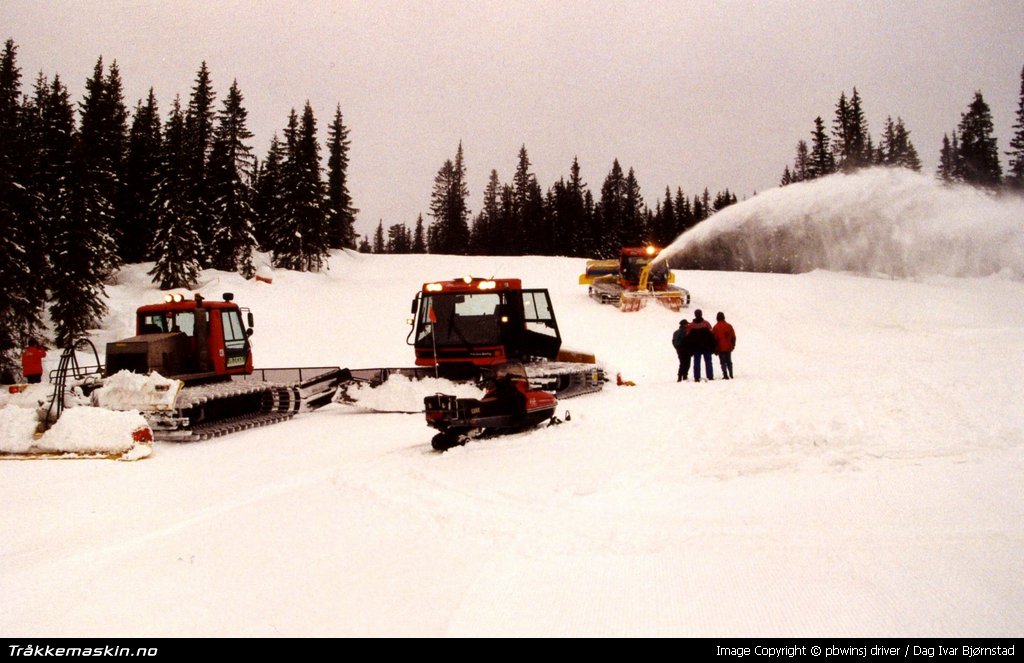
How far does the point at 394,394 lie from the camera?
1353 centimetres

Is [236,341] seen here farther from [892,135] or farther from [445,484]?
[892,135]

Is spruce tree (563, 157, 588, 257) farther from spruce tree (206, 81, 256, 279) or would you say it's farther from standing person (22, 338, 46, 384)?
standing person (22, 338, 46, 384)

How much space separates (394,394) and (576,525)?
8.75 m

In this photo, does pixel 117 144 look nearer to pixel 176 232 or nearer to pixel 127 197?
pixel 127 197

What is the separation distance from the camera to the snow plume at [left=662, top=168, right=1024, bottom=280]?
23.5 meters

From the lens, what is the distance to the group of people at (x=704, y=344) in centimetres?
1592

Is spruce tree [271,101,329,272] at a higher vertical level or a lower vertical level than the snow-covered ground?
higher

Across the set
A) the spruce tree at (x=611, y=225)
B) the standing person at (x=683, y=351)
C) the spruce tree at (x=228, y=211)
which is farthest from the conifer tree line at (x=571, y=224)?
the standing person at (x=683, y=351)

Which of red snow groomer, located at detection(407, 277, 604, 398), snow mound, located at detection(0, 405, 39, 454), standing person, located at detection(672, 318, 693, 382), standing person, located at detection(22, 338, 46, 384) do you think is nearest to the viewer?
snow mound, located at detection(0, 405, 39, 454)

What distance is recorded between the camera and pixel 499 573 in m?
4.20

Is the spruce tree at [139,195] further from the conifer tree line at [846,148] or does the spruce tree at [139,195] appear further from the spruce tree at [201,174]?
the conifer tree line at [846,148]

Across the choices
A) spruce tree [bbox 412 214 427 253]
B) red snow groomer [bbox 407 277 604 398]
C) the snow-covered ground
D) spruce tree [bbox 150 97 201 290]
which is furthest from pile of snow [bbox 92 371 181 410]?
spruce tree [bbox 412 214 427 253]

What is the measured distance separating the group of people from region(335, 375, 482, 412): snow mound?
650cm
